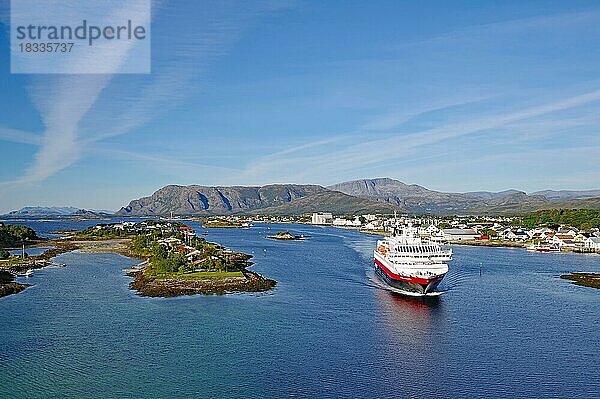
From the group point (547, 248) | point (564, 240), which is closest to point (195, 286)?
point (547, 248)

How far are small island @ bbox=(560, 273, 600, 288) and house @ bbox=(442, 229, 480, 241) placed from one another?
3065cm

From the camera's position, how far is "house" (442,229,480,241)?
212 feet

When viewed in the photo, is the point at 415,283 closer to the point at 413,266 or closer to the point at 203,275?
the point at 413,266

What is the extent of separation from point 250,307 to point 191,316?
2775 millimetres

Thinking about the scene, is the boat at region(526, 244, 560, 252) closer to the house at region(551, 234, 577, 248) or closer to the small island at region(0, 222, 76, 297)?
the house at region(551, 234, 577, 248)

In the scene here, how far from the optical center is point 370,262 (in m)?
41.3

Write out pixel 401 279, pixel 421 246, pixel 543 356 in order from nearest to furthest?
pixel 543 356, pixel 401 279, pixel 421 246

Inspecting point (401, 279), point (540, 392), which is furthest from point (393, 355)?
point (401, 279)

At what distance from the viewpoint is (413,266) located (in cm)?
2722

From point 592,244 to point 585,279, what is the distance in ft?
71.2

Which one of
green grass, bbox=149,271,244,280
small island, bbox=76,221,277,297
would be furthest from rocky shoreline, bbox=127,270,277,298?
green grass, bbox=149,271,244,280

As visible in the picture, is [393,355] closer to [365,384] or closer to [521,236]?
[365,384]

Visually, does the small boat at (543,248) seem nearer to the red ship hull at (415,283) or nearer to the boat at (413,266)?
the boat at (413,266)

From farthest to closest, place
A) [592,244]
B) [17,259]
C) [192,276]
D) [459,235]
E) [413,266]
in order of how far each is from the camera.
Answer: [459,235] → [592,244] → [17,259] → [192,276] → [413,266]
